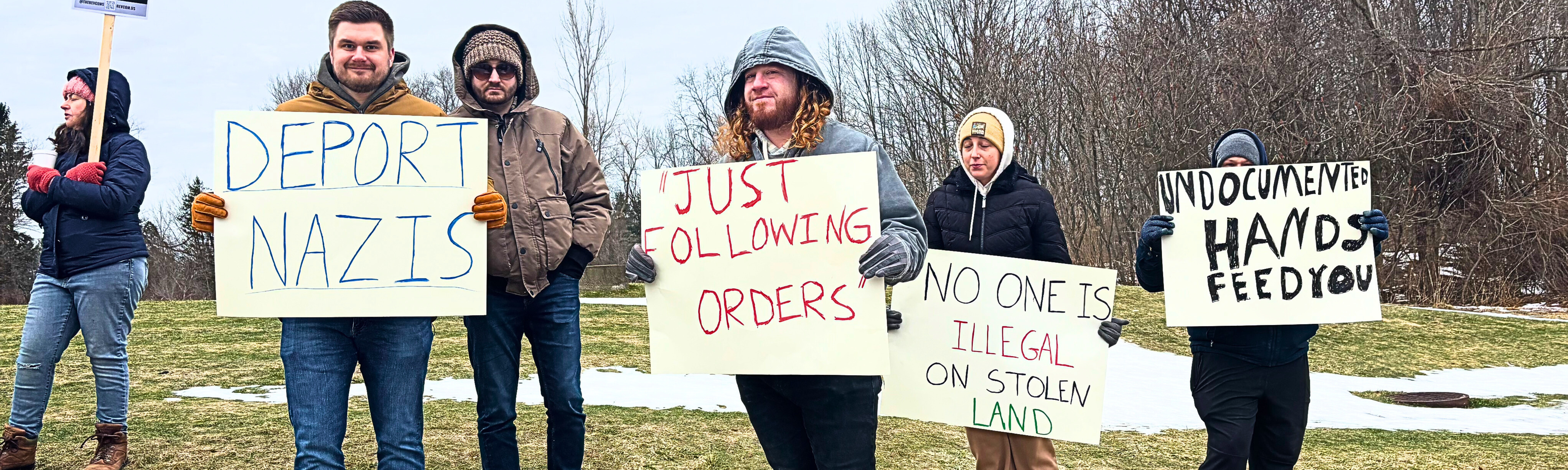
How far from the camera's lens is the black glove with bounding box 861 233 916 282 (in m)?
2.30

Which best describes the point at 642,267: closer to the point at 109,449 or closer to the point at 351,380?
the point at 351,380

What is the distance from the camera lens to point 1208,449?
3418 millimetres

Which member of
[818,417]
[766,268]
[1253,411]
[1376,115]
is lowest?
[1253,411]

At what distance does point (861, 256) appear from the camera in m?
2.38

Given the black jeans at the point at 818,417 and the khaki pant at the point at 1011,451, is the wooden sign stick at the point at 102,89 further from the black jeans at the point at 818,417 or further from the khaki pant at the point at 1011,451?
the khaki pant at the point at 1011,451

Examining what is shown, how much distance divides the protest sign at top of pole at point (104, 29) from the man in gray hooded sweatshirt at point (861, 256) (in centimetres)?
226

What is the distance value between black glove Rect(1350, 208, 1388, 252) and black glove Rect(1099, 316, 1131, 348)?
2.91ft

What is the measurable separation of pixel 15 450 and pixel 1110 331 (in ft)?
14.4

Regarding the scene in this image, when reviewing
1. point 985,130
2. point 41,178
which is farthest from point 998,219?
point 41,178

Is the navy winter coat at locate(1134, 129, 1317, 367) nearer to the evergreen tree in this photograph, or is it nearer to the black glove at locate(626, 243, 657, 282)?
the black glove at locate(626, 243, 657, 282)

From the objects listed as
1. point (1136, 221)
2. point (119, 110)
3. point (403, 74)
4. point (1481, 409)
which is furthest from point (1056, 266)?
point (1136, 221)

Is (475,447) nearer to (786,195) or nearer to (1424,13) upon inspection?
(786,195)

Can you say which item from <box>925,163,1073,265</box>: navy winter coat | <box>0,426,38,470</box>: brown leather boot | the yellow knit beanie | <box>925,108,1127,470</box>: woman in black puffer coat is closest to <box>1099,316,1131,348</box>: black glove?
<box>925,108,1127,470</box>: woman in black puffer coat

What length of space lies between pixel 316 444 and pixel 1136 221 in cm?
2284
